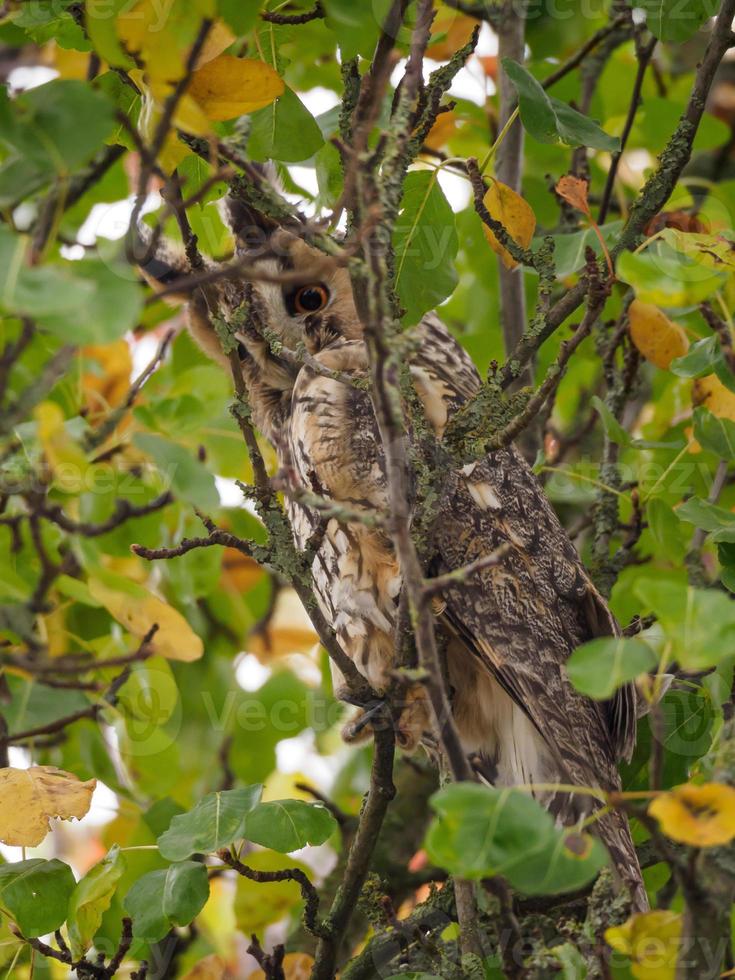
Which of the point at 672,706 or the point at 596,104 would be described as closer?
the point at 672,706

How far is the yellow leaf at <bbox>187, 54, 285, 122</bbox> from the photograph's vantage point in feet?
3.98

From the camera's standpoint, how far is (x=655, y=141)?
2.32 metres

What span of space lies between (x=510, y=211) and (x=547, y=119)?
5.6 inches

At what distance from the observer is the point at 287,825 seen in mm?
1398

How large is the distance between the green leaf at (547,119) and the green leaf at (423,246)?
18 cm

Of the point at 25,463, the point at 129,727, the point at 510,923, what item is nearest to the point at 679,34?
the point at 25,463

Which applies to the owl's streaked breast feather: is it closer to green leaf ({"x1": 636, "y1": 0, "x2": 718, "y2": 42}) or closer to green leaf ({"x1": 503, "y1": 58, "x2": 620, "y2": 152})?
green leaf ({"x1": 503, "y1": 58, "x2": 620, "y2": 152})

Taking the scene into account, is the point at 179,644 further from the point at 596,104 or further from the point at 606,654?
the point at 596,104

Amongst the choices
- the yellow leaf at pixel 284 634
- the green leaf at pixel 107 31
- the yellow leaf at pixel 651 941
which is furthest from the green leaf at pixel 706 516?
the yellow leaf at pixel 284 634

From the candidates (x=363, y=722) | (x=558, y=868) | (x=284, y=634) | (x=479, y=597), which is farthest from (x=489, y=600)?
(x=284, y=634)

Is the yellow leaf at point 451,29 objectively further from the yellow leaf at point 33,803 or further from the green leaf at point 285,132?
the yellow leaf at point 33,803

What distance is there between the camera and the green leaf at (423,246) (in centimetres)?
150

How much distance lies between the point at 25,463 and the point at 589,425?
1.52 meters

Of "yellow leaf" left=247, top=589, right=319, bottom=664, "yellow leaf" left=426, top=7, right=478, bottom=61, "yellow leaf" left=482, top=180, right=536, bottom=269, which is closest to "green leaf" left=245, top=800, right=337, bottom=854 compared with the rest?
"yellow leaf" left=482, top=180, right=536, bottom=269
